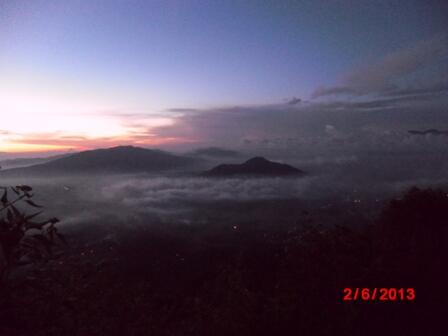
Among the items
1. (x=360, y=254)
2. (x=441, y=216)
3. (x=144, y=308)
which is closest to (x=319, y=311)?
(x=360, y=254)

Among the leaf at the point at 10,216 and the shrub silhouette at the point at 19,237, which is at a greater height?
the leaf at the point at 10,216

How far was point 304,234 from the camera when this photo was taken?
11172mm

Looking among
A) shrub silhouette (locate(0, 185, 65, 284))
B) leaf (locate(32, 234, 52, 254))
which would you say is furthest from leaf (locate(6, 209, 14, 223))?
leaf (locate(32, 234, 52, 254))

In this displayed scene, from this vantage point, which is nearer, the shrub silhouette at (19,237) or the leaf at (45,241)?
the shrub silhouette at (19,237)

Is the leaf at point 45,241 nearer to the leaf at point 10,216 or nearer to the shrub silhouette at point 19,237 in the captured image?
the shrub silhouette at point 19,237

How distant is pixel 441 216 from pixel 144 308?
17.5 meters

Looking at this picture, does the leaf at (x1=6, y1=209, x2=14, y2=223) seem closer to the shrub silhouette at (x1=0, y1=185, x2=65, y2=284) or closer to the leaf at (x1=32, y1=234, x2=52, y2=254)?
the shrub silhouette at (x1=0, y1=185, x2=65, y2=284)

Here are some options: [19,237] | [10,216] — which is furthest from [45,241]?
[10,216]

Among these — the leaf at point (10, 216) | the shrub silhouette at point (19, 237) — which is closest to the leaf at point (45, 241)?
the shrub silhouette at point (19, 237)

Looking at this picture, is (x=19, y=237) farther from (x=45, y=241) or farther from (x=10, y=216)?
(x=10, y=216)

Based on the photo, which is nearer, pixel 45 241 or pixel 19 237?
pixel 19 237

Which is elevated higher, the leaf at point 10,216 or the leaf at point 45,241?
the leaf at point 10,216

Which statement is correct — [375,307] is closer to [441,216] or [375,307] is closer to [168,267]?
[441,216]

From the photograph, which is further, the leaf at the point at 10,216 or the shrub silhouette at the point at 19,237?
the leaf at the point at 10,216
